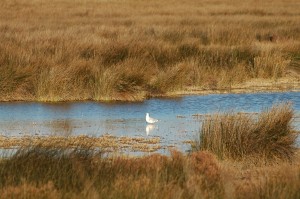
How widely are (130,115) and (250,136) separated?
502 centimetres

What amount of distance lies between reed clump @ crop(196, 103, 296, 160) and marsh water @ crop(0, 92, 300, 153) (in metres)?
0.85

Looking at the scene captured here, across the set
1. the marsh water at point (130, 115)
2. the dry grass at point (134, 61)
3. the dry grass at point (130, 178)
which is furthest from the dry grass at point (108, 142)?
the dry grass at point (134, 61)

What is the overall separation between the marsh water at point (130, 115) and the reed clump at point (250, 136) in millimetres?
847

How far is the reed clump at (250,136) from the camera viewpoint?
11.2 meters

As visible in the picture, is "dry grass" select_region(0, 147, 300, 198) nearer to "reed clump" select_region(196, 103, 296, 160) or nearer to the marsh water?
"reed clump" select_region(196, 103, 296, 160)

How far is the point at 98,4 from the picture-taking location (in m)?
50.2

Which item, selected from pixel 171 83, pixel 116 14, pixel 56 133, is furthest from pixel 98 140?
pixel 116 14

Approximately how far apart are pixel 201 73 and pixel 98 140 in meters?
8.33

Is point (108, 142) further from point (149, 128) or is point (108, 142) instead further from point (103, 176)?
point (103, 176)

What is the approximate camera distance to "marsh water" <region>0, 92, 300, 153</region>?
45.3 ft

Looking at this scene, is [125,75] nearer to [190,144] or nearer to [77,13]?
[190,144]

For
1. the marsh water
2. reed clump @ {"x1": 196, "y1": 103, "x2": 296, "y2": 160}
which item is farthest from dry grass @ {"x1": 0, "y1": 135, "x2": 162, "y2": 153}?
reed clump @ {"x1": 196, "y1": 103, "x2": 296, "y2": 160}

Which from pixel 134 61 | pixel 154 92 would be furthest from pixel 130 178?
pixel 134 61

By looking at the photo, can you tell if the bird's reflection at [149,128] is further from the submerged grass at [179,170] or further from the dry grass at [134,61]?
the dry grass at [134,61]
